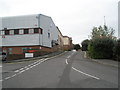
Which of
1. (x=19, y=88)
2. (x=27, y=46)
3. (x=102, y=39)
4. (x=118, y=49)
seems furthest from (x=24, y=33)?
(x=19, y=88)

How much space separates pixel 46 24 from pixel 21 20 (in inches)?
245

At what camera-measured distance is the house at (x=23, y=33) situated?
3216 centimetres

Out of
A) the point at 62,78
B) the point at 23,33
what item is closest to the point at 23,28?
the point at 23,33

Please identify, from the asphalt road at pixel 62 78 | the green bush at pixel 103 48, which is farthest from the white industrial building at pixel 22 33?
the asphalt road at pixel 62 78

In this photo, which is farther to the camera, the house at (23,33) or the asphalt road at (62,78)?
the house at (23,33)

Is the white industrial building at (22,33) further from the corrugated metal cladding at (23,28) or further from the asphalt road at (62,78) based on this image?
the asphalt road at (62,78)

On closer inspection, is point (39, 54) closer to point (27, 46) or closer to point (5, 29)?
point (27, 46)

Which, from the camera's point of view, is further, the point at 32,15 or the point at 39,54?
the point at 32,15

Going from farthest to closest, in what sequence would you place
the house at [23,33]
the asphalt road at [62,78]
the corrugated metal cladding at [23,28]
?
the corrugated metal cladding at [23,28] → the house at [23,33] → the asphalt road at [62,78]

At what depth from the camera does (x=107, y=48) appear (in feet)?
70.4

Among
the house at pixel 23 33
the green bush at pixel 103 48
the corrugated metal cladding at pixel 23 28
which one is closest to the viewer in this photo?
the green bush at pixel 103 48

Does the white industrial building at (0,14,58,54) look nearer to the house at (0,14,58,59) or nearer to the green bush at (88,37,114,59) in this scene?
the house at (0,14,58,59)

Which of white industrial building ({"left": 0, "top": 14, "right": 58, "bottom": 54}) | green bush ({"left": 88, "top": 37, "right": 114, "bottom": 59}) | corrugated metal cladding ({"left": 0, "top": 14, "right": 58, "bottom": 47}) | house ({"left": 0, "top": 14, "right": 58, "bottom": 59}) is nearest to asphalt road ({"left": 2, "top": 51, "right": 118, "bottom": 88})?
green bush ({"left": 88, "top": 37, "right": 114, "bottom": 59})

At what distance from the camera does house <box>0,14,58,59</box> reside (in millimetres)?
32156
